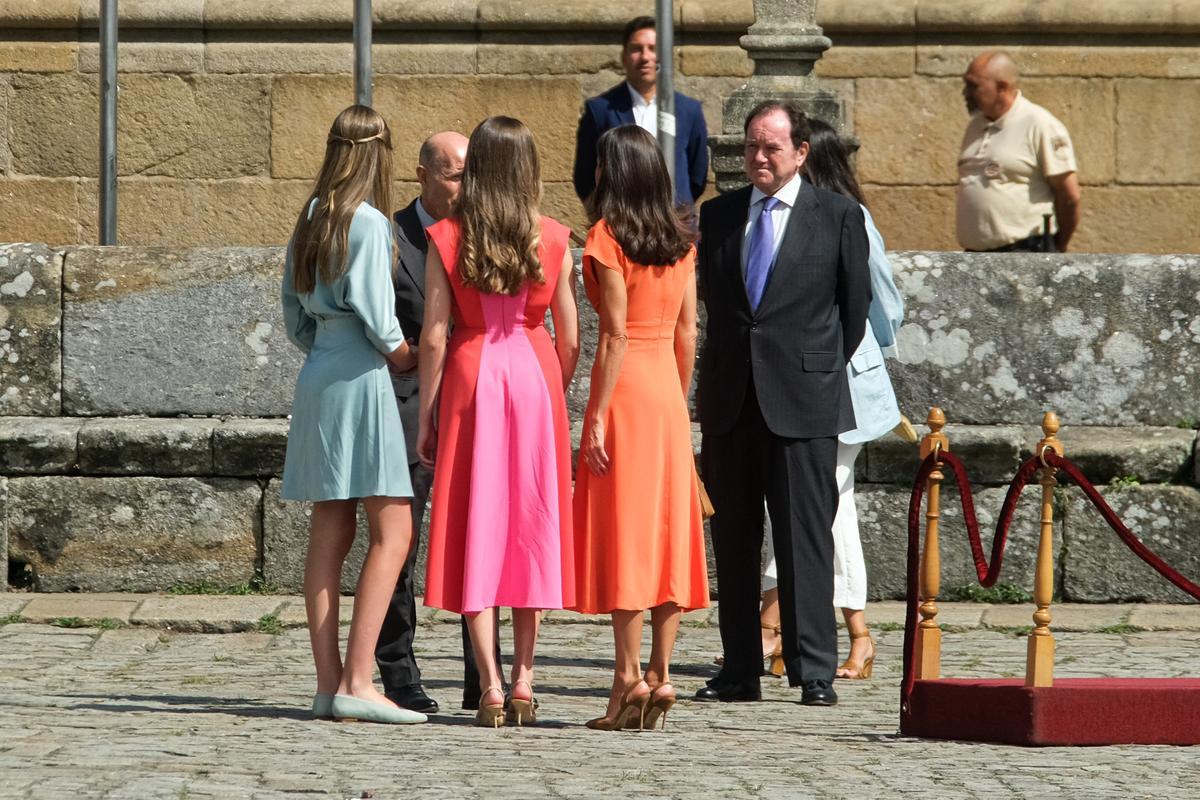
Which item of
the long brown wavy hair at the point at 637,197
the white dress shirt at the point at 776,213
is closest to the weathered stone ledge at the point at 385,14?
the white dress shirt at the point at 776,213

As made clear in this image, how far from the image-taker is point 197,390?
28.6 ft

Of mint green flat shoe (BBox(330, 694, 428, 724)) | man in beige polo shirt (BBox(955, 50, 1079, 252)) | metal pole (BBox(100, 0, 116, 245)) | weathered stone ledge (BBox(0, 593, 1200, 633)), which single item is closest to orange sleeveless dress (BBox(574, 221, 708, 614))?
mint green flat shoe (BBox(330, 694, 428, 724))

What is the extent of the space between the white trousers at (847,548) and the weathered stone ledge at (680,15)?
4.82m

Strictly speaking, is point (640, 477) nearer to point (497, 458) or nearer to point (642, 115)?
point (497, 458)

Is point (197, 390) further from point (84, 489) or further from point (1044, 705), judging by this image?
point (1044, 705)

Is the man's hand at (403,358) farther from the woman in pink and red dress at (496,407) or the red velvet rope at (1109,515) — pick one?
the red velvet rope at (1109,515)

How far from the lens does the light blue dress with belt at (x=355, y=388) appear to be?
629cm

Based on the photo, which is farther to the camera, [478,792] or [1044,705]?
[1044,705]

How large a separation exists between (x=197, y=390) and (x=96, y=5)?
4.11 metres

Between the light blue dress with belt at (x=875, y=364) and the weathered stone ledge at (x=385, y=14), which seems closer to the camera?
the light blue dress with belt at (x=875, y=364)

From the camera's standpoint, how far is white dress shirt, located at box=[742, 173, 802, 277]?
702 cm

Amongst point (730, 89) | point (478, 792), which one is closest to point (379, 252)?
point (478, 792)

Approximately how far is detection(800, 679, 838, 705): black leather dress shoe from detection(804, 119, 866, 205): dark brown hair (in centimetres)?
166

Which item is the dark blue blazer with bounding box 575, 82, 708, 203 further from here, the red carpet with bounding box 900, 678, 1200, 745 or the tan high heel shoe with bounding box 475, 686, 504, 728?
the red carpet with bounding box 900, 678, 1200, 745
